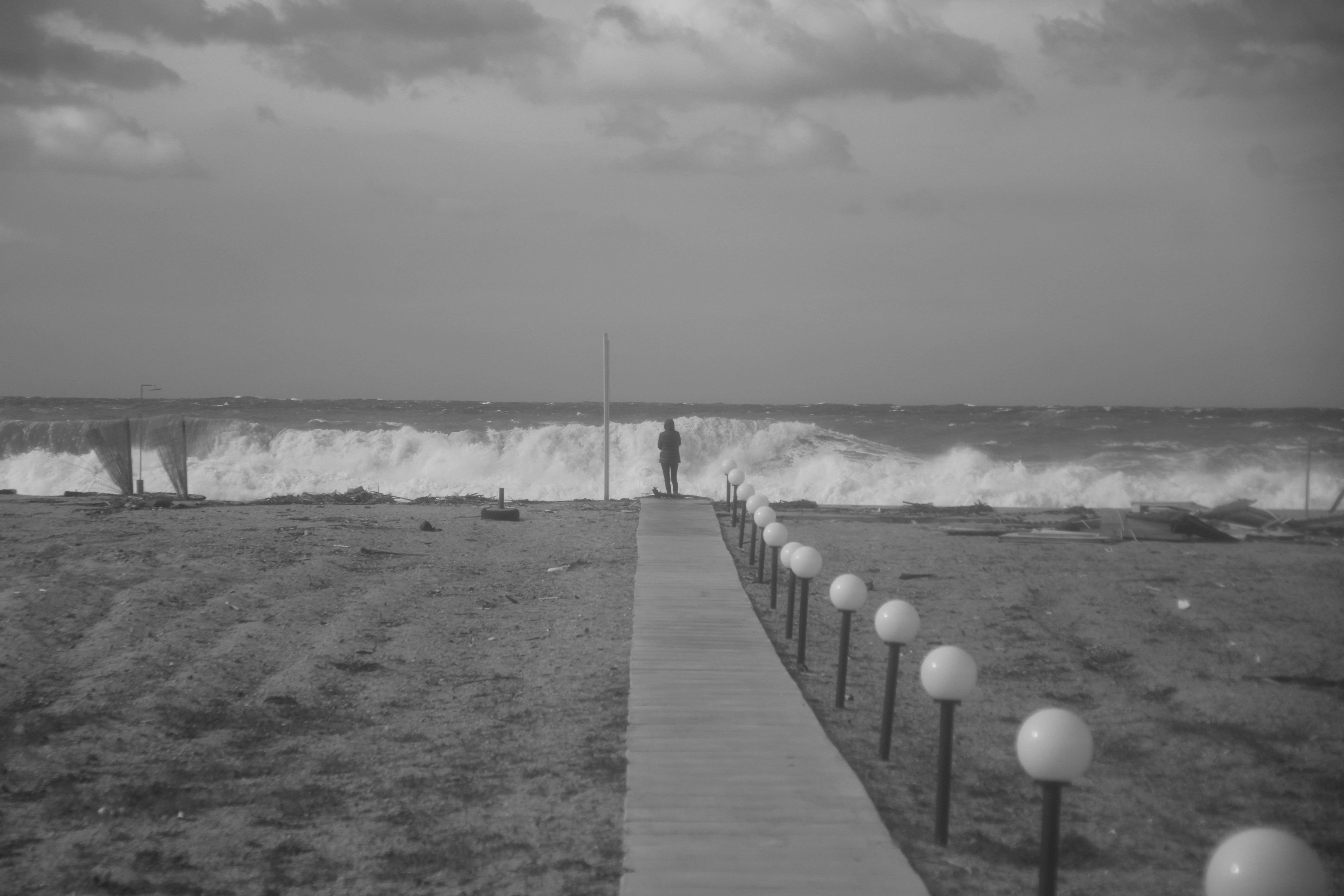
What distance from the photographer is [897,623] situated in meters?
5.05

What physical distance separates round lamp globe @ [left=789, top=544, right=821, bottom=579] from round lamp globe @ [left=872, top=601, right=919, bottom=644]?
1.69 metres

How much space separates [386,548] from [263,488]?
13373mm

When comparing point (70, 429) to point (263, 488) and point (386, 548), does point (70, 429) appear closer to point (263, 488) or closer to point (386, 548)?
point (263, 488)

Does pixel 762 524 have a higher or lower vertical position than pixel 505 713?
higher

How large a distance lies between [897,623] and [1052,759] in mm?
1734

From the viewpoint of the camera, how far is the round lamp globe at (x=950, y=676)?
14.0 ft

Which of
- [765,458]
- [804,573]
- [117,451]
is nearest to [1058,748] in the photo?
[804,573]

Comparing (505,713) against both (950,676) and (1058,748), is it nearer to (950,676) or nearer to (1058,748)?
(950,676)

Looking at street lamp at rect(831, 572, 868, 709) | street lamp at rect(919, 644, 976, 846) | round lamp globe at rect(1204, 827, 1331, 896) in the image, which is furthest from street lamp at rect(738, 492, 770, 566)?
round lamp globe at rect(1204, 827, 1331, 896)

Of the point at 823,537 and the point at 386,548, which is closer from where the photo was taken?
the point at 386,548

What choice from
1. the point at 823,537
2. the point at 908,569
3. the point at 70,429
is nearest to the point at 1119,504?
the point at 823,537

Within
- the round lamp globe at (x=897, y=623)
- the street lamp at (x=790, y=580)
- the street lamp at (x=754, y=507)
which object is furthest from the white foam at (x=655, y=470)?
the round lamp globe at (x=897, y=623)

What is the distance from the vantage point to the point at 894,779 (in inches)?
204

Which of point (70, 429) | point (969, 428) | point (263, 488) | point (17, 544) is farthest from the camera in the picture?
point (969, 428)
